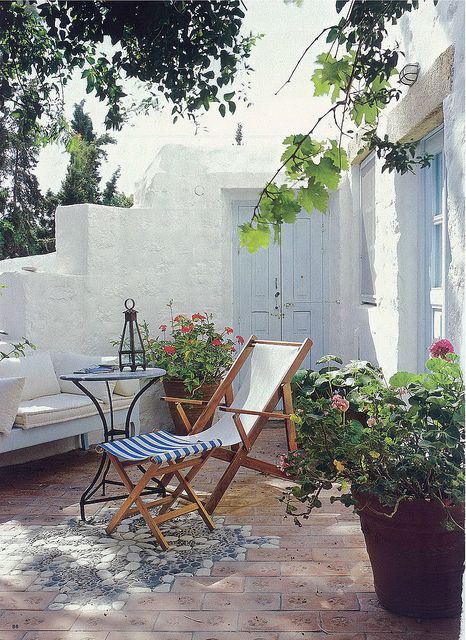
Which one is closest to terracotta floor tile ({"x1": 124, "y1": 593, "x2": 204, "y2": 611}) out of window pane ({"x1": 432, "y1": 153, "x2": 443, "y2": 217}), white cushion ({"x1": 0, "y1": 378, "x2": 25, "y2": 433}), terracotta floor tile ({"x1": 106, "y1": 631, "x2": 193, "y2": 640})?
terracotta floor tile ({"x1": 106, "y1": 631, "x2": 193, "y2": 640})

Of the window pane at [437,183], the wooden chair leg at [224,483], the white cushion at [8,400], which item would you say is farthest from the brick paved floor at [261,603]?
the window pane at [437,183]

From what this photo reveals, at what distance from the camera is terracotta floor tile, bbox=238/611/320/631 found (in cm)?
287

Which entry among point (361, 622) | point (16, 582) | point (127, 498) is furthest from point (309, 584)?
point (16, 582)

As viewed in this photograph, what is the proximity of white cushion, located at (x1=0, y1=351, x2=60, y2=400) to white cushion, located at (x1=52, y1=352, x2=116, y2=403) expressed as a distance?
0.29ft

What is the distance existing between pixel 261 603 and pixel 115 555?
0.93 meters

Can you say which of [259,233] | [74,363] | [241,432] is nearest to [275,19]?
[259,233]

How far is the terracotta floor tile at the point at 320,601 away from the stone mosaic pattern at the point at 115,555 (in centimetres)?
49

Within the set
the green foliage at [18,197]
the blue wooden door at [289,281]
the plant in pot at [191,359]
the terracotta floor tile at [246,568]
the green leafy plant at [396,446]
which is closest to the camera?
the green leafy plant at [396,446]

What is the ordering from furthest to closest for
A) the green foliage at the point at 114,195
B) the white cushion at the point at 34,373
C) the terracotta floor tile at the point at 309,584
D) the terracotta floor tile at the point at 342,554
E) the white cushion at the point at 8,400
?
1. the green foliage at the point at 114,195
2. the white cushion at the point at 34,373
3. the white cushion at the point at 8,400
4. the terracotta floor tile at the point at 342,554
5. the terracotta floor tile at the point at 309,584

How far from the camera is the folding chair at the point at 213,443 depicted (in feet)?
12.8

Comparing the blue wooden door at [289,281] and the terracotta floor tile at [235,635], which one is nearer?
the terracotta floor tile at [235,635]

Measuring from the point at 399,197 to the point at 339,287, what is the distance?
8.25 ft

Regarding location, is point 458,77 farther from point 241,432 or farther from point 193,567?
point 193,567

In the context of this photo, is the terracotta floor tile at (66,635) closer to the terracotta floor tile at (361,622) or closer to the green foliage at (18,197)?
the terracotta floor tile at (361,622)
